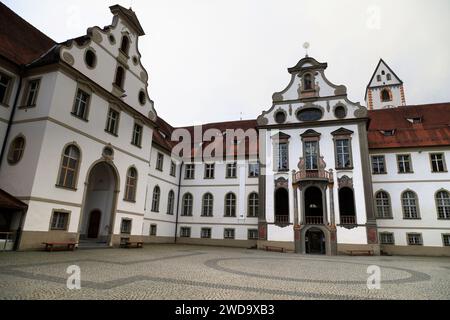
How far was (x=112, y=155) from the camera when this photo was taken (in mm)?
19531

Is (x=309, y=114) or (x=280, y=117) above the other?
(x=309, y=114)

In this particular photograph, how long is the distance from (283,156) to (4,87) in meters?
21.1

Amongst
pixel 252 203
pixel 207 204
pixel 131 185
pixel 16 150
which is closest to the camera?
pixel 16 150

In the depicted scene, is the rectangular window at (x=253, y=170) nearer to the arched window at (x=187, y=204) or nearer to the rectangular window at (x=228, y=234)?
the rectangular window at (x=228, y=234)

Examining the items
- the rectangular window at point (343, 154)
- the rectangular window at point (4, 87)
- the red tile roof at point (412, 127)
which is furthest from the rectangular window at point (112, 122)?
the red tile roof at point (412, 127)

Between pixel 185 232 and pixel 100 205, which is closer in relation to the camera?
pixel 100 205

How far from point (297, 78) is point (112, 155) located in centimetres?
1888

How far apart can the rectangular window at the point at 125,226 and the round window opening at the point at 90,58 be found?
1065 cm

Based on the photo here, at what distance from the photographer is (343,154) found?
2550 cm

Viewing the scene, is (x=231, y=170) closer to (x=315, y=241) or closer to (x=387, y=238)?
(x=315, y=241)

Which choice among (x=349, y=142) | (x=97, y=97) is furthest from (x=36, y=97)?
(x=349, y=142)

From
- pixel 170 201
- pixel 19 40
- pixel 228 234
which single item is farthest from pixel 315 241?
pixel 19 40

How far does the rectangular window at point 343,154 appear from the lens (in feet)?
82.6

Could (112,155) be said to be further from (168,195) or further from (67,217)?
(168,195)
